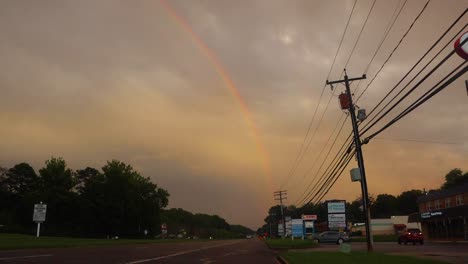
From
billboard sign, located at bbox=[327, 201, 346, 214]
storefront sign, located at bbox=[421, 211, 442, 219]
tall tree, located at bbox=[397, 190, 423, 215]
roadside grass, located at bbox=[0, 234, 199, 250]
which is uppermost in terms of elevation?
tall tree, located at bbox=[397, 190, 423, 215]

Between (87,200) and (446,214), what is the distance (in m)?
87.9

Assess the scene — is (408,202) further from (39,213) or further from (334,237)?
(39,213)

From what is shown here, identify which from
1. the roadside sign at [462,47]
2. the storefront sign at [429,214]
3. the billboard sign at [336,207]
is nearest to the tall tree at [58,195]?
the billboard sign at [336,207]

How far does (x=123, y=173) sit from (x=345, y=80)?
10302cm

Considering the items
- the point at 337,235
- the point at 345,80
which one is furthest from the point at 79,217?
the point at 345,80

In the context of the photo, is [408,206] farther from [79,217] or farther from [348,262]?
[348,262]

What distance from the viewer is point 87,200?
394 feet

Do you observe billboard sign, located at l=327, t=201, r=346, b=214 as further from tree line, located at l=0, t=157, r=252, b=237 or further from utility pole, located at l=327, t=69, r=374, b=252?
tree line, located at l=0, t=157, r=252, b=237

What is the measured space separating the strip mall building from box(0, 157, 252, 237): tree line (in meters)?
76.0

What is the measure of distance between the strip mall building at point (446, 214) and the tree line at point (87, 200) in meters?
76.0

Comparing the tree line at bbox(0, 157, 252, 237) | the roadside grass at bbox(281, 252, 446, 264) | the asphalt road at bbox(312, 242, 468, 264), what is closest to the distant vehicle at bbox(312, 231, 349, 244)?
the asphalt road at bbox(312, 242, 468, 264)

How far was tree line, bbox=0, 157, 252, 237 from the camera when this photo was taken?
11331 centimetres

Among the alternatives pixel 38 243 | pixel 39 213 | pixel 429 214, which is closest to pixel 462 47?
Result: pixel 38 243

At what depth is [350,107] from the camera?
31.9m
